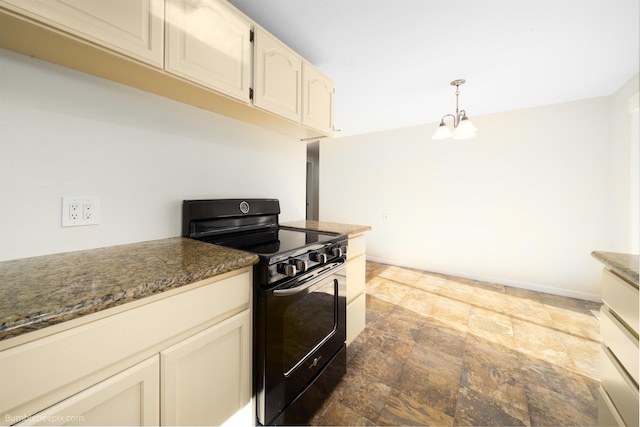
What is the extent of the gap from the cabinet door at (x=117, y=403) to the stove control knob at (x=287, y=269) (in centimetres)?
50

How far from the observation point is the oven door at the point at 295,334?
1.02m

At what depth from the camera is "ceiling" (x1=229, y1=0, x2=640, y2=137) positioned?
1401mm

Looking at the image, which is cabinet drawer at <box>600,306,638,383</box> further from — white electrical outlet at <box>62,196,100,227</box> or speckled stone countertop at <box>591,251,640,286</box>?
white electrical outlet at <box>62,196,100,227</box>

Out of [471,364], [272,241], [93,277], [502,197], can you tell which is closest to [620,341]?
[471,364]

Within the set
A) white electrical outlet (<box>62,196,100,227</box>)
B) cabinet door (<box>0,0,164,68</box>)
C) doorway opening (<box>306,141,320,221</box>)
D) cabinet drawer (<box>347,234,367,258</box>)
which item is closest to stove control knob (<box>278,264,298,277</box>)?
cabinet drawer (<box>347,234,367,258</box>)

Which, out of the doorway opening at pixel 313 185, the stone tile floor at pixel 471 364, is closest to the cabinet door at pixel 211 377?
the stone tile floor at pixel 471 364

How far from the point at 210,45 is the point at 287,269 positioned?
1127 millimetres

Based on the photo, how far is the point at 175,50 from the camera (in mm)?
1004

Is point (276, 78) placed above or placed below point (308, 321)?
above

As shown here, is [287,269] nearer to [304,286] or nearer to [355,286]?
[304,286]

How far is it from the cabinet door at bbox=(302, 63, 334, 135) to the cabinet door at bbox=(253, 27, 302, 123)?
6cm

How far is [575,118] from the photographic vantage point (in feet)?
8.91

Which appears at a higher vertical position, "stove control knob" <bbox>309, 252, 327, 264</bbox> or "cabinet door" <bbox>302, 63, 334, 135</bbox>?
"cabinet door" <bbox>302, 63, 334, 135</bbox>

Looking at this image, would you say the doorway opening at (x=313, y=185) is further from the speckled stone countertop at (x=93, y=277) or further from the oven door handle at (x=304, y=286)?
the speckled stone countertop at (x=93, y=277)
